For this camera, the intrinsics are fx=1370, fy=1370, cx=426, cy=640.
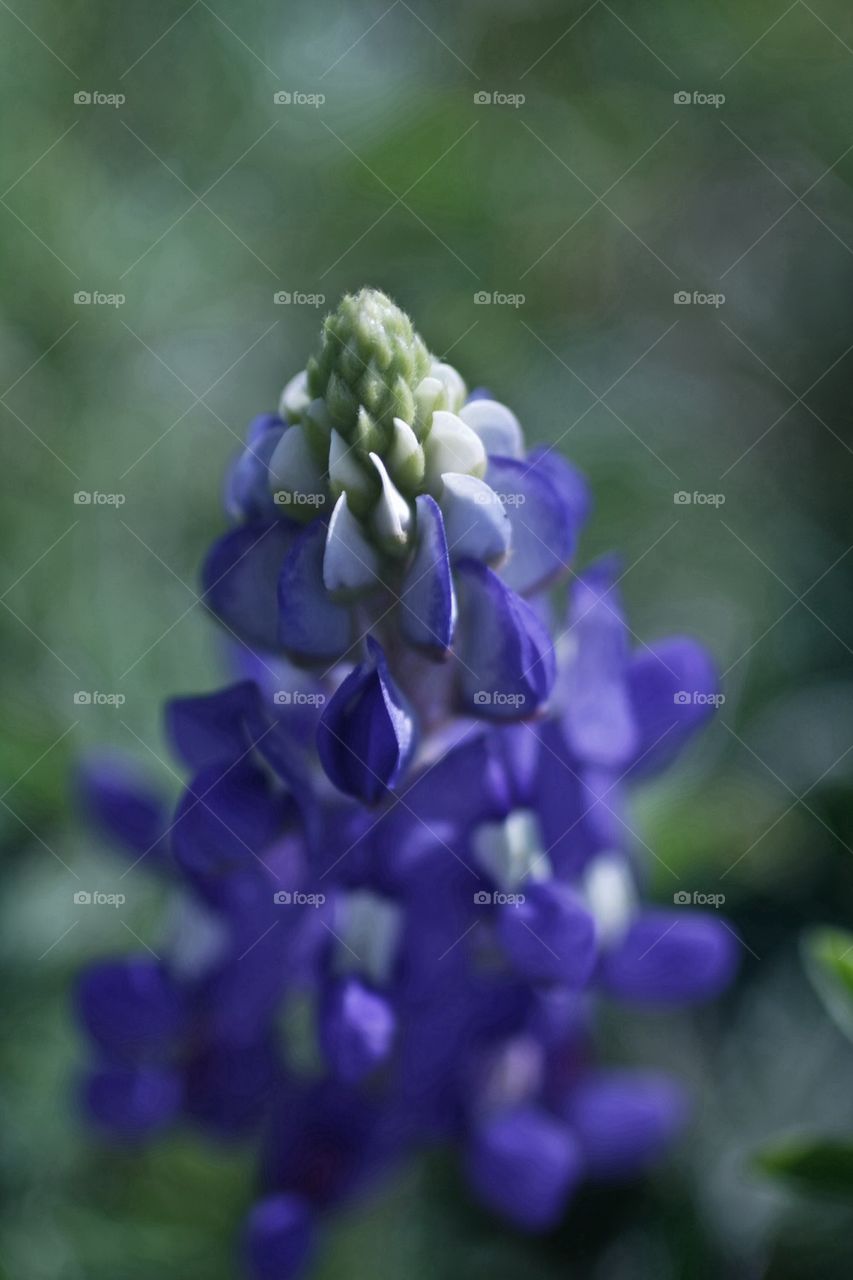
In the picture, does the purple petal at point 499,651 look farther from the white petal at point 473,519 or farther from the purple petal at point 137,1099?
the purple petal at point 137,1099

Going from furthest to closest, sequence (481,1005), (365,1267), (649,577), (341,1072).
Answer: (649,577)
(365,1267)
(481,1005)
(341,1072)

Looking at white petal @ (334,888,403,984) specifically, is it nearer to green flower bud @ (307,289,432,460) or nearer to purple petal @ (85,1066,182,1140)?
purple petal @ (85,1066,182,1140)

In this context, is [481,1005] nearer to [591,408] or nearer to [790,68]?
[591,408]

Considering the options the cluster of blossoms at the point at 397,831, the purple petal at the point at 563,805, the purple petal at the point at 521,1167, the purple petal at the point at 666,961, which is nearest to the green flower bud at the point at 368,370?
the cluster of blossoms at the point at 397,831

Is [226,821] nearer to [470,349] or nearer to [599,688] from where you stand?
[599,688]

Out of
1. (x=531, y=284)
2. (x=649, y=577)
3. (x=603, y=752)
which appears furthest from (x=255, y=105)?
(x=603, y=752)

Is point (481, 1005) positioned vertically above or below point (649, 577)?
below

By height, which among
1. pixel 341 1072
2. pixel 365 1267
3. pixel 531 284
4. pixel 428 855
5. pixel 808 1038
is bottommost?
pixel 365 1267

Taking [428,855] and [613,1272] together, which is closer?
[428,855]

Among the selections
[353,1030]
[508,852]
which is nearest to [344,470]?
[508,852]
